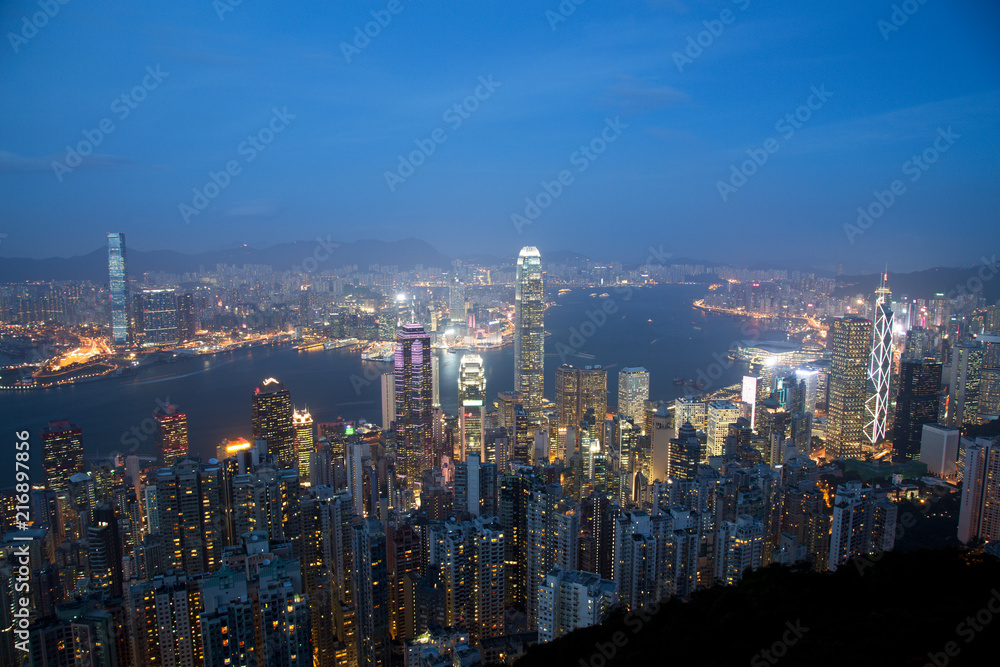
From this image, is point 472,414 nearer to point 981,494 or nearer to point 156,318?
point 981,494

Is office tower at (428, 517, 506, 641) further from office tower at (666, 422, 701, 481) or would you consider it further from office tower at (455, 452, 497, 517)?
office tower at (666, 422, 701, 481)

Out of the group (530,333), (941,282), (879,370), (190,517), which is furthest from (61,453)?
(941,282)

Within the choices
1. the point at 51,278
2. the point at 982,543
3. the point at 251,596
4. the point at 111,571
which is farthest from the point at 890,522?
the point at 51,278

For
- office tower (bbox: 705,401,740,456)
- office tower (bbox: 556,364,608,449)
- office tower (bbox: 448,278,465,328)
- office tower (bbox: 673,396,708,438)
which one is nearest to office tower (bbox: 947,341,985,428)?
office tower (bbox: 705,401,740,456)

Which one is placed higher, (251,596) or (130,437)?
(251,596)

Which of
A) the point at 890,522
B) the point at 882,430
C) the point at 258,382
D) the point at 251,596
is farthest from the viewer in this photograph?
the point at 258,382

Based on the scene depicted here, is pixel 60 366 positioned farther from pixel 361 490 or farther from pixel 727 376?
pixel 727 376
